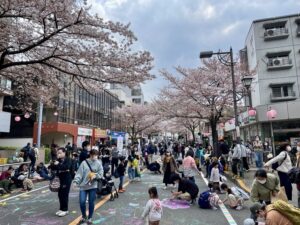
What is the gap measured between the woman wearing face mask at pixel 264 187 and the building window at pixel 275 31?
71.7ft

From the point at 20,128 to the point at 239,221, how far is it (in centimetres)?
3252

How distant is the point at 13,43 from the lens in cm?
810

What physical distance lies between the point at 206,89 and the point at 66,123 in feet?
69.6

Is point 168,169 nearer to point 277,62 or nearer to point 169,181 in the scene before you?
point 169,181

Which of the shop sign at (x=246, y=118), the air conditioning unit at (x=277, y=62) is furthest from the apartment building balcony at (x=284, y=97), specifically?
the air conditioning unit at (x=277, y=62)

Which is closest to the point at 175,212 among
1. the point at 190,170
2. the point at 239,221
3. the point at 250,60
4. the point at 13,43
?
the point at 239,221

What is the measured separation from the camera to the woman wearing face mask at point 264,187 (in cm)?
489

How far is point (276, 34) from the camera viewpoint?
23.3 metres

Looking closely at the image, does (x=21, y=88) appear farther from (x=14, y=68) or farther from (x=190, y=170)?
(x=190, y=170)

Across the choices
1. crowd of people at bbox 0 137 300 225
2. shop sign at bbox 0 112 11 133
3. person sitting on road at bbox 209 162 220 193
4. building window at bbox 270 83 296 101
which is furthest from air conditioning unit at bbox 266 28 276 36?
shop sign at bbox 0 112 11 133

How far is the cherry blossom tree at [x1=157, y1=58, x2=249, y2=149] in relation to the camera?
714 inches

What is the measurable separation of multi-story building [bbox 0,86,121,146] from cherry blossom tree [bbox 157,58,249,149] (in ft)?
28.2

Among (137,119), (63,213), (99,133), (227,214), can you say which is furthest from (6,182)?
(137,119)

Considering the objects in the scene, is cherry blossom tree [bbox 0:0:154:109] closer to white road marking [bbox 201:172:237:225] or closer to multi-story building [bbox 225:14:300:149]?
white road marking [bbox 201:172:237:225]
